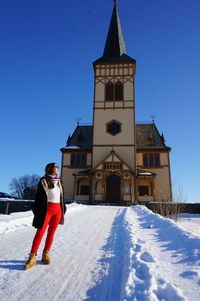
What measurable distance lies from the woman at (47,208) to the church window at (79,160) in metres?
24.7

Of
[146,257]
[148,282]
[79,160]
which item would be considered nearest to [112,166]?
[79,160]

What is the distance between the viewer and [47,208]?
3.22 metres

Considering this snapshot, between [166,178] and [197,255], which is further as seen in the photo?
[166,178]

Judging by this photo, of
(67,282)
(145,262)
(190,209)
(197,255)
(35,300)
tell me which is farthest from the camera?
(190,209)

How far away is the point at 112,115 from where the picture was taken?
27.4 m

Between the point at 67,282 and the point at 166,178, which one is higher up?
the point at 166,178

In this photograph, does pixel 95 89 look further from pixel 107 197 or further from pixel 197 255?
pixel 197 255

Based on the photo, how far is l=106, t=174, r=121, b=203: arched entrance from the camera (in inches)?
953

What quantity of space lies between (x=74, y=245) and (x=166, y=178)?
2408cm

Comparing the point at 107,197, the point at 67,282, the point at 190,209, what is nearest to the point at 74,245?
the point at 67,282

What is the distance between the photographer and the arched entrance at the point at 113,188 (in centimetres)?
2421

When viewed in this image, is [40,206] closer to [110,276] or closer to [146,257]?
[110,276]

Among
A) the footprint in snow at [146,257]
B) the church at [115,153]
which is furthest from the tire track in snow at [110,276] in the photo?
the church at [115,153]

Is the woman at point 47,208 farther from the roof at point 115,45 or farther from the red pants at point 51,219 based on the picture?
the roof at point 115,45
